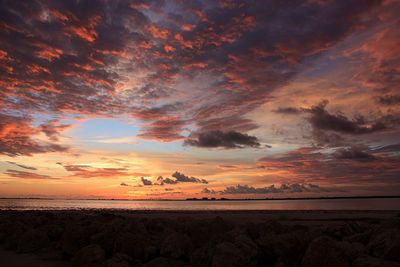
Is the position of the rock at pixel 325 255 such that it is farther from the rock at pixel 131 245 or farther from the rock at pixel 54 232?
the rock at pixel 54 232

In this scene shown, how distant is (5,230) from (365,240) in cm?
1284

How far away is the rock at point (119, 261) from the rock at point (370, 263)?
189 inches

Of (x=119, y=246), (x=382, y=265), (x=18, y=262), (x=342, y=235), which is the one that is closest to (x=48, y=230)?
(x=18, y=262)

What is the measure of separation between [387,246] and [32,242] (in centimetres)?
1042

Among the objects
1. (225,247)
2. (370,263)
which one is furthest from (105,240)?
(370,263)

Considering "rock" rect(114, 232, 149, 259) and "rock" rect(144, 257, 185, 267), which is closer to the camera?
"rock" rect(144, 257, 185, 267)

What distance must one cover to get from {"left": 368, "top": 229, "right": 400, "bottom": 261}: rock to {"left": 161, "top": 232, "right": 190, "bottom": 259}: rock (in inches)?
171

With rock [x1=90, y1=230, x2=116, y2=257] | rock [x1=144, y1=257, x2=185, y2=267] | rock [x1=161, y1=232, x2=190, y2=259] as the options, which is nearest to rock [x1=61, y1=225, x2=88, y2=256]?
rock [x1=90, y1=230, x2=116, y2=257]

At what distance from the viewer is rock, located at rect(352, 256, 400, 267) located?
648 cm

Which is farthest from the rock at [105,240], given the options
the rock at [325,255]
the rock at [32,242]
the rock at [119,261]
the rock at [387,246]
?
the rock at [387,246]

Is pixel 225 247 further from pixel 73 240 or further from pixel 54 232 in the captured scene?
pixel 54 232

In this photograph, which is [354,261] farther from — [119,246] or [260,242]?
[119,246]

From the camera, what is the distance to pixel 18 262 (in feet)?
32.6

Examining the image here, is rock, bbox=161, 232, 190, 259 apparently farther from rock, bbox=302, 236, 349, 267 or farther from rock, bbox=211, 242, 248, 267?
rock, bbox=302, 236, 349, 267
